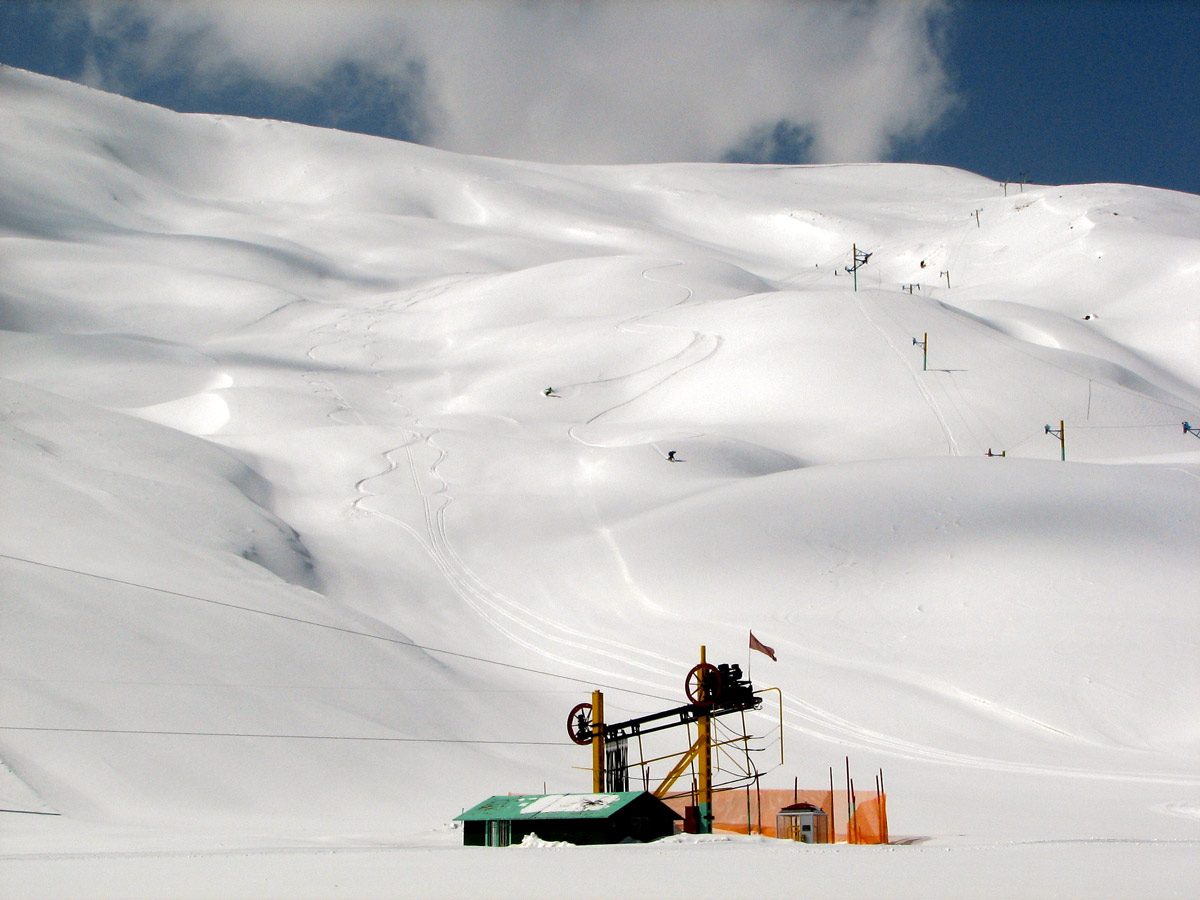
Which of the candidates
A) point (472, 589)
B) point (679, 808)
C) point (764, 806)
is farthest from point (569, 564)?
point (764, 806)

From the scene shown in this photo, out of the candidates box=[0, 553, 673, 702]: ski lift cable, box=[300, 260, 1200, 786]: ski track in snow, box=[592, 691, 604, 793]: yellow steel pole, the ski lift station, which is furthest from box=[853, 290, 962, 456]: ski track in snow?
box=[592, 691, 604, 793]: yellow steel pole

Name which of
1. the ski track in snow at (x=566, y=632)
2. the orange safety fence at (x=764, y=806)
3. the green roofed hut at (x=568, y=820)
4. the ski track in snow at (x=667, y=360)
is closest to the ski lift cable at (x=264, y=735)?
the orange safety fence at (x=764, y=806)

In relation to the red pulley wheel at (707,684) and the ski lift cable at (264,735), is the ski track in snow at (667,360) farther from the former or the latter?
the red pulley wheel at (707,684)

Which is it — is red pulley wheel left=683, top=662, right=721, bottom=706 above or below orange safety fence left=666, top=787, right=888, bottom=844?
above

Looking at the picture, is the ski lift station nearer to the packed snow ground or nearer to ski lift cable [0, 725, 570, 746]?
the packed snow ground

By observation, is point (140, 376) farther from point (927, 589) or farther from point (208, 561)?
point (927, 589)

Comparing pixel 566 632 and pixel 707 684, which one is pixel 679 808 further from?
pixel 566 632
